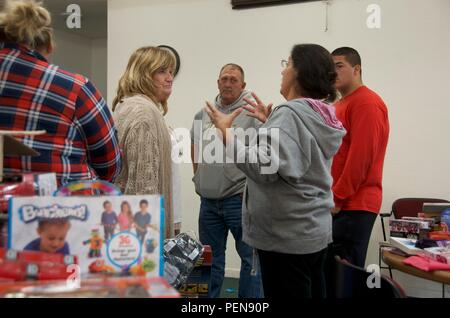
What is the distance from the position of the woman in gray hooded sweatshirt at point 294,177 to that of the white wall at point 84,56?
429cm

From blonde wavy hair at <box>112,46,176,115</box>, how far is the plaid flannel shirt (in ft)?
2.06

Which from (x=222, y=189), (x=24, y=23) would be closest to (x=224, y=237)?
(x=222, y=189)

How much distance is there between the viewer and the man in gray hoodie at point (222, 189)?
264cm

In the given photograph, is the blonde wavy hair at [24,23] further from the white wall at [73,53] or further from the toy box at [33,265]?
the white wall at [73,53]

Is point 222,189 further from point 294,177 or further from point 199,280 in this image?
point 294,177

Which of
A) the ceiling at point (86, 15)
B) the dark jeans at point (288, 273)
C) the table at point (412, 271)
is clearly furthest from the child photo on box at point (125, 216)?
the ceiling at point (86, 15)

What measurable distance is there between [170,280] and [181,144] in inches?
101

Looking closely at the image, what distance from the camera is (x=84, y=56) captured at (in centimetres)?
583

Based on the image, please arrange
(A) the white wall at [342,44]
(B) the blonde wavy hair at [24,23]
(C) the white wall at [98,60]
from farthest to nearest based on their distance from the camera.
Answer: (C) the white wall at [98,60]
(A) the white wall at [342,44]
(B) the blonde wavy hair at [24,23]

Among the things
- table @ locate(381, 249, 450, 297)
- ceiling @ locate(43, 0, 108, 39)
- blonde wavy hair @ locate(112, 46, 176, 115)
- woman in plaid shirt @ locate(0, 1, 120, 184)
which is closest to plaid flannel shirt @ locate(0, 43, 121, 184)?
woman in plaid shirt @ locate(0, 1, 120, 184)

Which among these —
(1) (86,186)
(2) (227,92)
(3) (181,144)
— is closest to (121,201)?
(1) (86,186)

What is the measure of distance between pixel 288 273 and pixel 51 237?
974 mm

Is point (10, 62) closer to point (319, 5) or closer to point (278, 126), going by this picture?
point (278, 126)

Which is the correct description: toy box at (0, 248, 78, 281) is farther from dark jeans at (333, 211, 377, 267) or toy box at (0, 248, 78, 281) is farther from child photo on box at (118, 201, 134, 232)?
dark jeans at (333, 211, 377, 267)
